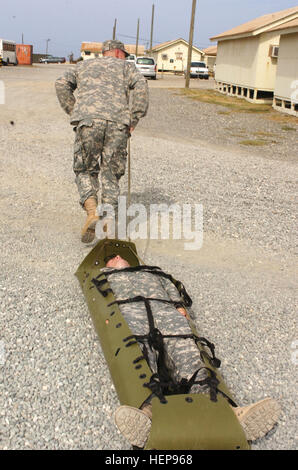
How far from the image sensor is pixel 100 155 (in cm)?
556

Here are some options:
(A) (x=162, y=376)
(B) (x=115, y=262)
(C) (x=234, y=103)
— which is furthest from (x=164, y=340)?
(C) (x=234, y=103)

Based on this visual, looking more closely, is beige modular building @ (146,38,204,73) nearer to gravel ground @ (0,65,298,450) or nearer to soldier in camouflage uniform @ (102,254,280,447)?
gravel ground @ (0,65,298,450)

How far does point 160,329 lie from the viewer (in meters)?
3.10

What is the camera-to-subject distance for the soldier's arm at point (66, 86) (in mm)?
5473

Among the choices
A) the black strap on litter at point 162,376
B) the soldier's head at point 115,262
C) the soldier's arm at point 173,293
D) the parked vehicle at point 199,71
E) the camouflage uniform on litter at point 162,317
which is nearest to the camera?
the black strap on litter at point 162,376

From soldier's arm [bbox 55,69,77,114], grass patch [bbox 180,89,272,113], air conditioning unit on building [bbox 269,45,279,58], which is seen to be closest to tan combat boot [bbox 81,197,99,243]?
soldier's arm [bbox 55,69,77,114]

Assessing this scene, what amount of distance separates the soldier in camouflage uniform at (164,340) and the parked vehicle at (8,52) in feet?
148

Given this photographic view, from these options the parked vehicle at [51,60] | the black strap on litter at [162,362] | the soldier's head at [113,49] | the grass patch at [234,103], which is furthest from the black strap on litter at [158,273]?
the parked vehicle at [51,60]

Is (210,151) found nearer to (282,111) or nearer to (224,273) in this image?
(224,273)

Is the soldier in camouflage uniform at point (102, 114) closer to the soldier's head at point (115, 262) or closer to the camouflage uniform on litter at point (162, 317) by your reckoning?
the soldier's head at point (115, 262)

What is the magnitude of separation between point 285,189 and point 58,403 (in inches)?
259

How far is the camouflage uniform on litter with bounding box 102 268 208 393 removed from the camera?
280 cm

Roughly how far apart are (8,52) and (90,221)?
1845 inches

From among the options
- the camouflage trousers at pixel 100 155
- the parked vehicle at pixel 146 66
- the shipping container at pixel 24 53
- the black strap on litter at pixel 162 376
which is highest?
the shipping container at pixel 24 53
